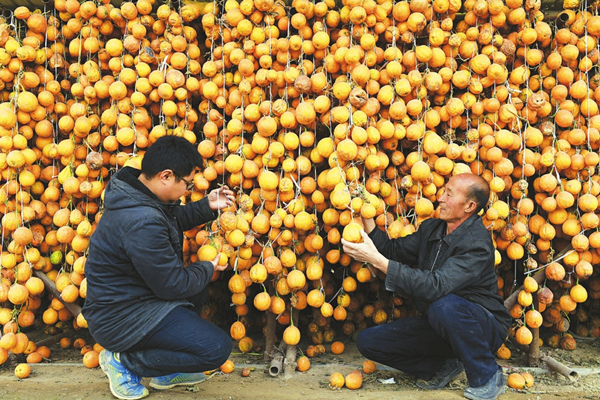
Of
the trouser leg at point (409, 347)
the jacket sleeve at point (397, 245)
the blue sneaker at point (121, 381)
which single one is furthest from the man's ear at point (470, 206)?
the blue sneaker at point (121, 381)

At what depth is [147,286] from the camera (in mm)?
2676

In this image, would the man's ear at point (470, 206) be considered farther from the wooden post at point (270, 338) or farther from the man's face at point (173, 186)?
the man's face at point (173, 186)

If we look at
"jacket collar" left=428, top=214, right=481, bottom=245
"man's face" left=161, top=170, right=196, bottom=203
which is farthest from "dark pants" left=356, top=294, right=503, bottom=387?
"man's face" left=161, top=170, right=196, bottom=203

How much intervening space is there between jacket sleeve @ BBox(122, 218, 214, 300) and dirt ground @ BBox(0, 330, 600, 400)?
735mm

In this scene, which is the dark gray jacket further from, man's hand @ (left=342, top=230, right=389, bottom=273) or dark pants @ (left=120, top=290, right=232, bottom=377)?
dark pants @ (left=120, top=290, right=232, bottom=377)

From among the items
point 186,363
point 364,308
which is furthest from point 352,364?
point 186,363

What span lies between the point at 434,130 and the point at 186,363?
2369 mm

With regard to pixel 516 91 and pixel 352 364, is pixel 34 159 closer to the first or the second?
pixel 352 364

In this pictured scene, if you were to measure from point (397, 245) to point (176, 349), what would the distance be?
158 cm

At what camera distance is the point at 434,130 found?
3375 mm

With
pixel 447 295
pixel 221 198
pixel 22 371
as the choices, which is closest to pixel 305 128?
pixel 221 198

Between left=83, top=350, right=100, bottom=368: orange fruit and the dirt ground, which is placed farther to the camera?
left=83, top=350, right=100, bottom=368: orange fruit

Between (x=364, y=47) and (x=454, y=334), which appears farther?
(x=364, y=47)

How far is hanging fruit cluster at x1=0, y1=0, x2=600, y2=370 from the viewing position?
10.1ft
